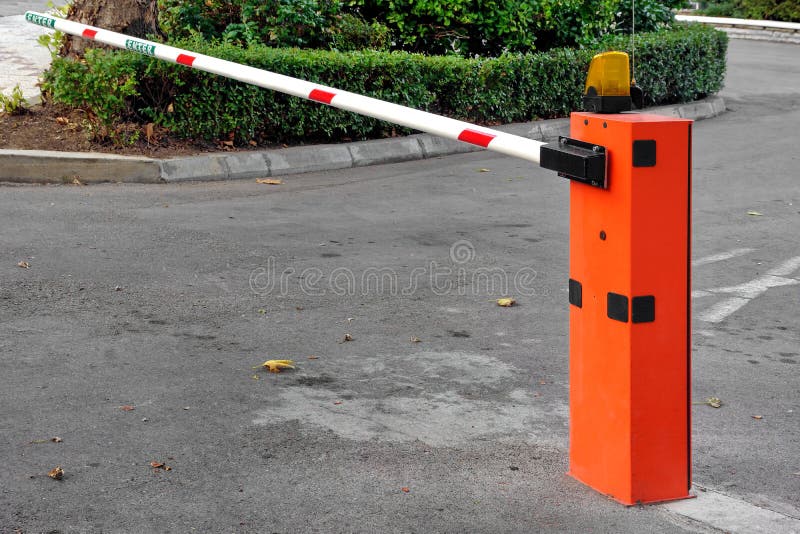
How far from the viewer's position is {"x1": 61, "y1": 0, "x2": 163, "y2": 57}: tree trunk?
33.8 ft

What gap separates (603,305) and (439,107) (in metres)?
8.62

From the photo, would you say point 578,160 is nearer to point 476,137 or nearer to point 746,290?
point 476,137

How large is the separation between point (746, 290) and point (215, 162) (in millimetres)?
4864

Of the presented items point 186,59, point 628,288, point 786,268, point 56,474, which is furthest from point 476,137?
point 786,268

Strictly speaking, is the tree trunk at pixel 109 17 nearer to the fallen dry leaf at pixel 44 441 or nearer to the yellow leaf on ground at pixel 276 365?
the yellow leaf on ground at pixel 276 365

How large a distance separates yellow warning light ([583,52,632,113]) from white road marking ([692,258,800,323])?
9.07 feet

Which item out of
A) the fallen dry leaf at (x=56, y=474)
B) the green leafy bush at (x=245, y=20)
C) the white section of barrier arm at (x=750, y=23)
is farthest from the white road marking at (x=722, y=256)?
the white section of barrier arm at (x=750, y=23)

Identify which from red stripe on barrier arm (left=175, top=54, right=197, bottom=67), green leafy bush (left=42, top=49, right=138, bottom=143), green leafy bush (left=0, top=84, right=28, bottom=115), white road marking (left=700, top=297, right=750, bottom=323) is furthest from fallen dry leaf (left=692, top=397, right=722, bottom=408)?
green leafy bush (left=0, top=84, right=28, bottom=115)

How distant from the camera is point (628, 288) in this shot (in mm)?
3480

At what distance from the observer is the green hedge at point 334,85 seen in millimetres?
9695

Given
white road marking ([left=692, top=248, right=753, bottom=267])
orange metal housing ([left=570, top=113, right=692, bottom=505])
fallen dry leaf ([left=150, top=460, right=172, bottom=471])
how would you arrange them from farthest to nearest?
white road marking ([left=692, top=248, right=753, bottom=267]) → fallen dry leaf ([left=150, top=460, right=172, bottom=471]) → orange metal housing ([left=570, top=113, right=692, bottom=505])

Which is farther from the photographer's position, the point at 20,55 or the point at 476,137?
the point at 20,55

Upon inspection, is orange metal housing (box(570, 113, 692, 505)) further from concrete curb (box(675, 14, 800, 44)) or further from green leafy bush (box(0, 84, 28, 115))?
concrete curb (box(675, 14, 800, 44))

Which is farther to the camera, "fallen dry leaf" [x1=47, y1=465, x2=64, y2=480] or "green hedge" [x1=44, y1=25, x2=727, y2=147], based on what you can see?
"green hedge" [x1=44, y1=25, x2=727, y2=147]
